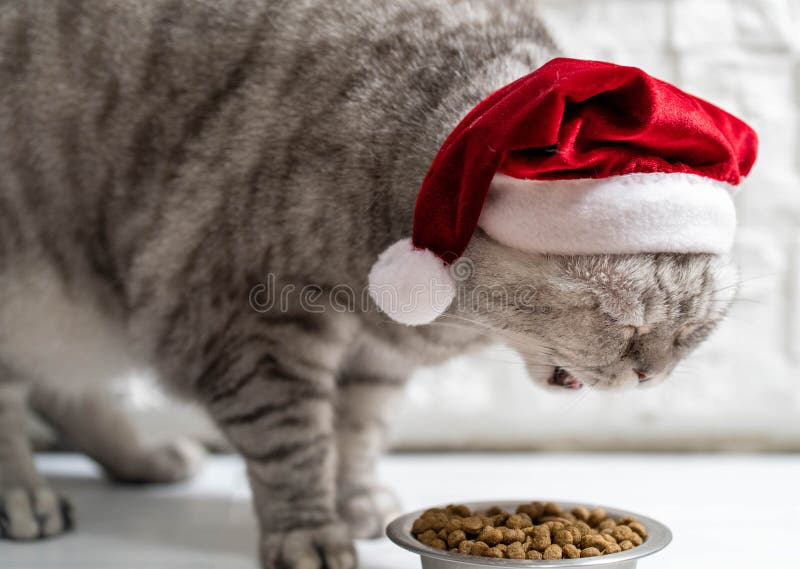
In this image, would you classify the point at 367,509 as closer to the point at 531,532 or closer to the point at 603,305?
the point at 531,532

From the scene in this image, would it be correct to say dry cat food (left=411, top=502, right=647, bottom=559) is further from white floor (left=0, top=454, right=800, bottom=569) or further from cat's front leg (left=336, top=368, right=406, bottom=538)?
cat's front leg (left=336, top=368, right=406, bottom=538)

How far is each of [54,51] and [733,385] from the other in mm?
1282

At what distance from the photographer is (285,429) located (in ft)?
3.89

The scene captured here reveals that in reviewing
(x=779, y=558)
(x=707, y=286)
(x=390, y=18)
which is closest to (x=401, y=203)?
(x=390, y=18)

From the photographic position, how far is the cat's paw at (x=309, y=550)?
1.15m

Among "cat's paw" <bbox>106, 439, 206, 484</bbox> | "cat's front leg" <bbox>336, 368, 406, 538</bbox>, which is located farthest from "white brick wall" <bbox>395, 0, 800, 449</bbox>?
"cat's paw" <bbox>106, 439, 206, 484</bbox>

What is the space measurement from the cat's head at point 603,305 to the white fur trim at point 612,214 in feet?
0.07

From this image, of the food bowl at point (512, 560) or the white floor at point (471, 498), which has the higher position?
the food bowl at point (512, 560)

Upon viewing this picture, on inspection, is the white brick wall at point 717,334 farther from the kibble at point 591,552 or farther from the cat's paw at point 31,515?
the kibble at point 591,552

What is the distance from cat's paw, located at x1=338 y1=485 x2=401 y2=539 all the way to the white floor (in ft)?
0.08

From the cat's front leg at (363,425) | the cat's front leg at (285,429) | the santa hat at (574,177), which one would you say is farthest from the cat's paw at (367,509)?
the santa hat at (574,177)

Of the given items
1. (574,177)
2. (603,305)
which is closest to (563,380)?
(603,305)

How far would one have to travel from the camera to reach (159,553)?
1.24 m

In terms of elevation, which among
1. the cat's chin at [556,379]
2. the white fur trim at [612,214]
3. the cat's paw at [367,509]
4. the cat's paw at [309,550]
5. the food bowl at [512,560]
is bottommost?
the cat's paw at [367,509]
